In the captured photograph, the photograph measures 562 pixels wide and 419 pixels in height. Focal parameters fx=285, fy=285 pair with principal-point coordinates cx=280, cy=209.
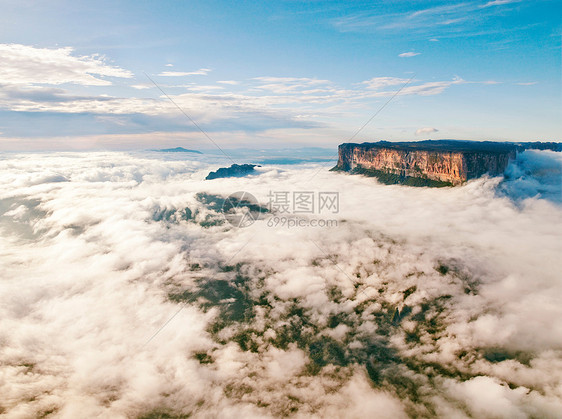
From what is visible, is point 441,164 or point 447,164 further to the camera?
point 441,164

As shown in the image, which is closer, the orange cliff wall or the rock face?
the orange cliff wall

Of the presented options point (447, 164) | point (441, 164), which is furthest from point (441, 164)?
point (447, 164)

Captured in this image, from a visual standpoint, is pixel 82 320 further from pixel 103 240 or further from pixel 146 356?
pixel 103 240

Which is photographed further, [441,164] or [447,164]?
[441,164]

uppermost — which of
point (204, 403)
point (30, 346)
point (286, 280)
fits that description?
point (286, 280)

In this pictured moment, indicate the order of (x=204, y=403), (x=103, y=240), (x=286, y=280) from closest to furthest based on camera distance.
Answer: (x=204, y=403)
(x=286, y=280)
(x=103, y=240)

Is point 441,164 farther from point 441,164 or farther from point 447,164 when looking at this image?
point 447,164

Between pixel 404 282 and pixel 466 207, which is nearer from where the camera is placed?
pixel 404 282

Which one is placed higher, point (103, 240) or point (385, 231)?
point (385, 231)

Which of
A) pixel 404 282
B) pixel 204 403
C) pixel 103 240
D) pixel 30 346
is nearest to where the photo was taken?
pixel 204 403

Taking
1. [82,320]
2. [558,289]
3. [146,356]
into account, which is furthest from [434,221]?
[82,320]

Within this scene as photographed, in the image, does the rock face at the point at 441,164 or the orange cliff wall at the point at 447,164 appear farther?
the rock face at the point at 441,164
